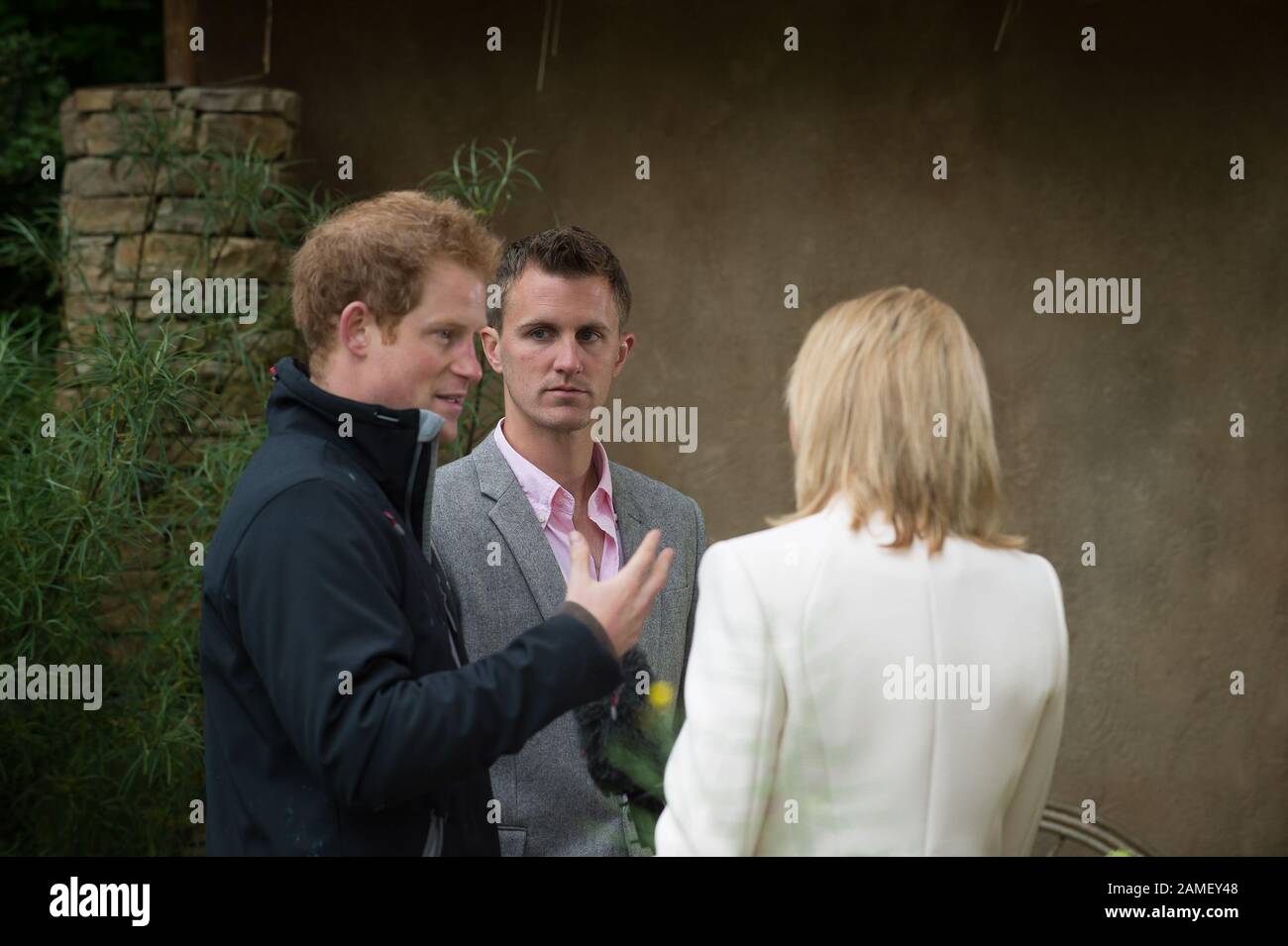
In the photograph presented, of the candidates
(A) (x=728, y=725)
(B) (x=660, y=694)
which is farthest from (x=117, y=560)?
(A) (x=728, y=725)

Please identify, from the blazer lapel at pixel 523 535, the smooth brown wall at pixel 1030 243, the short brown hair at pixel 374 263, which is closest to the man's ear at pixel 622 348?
the blazer lapel at pixel 523 535

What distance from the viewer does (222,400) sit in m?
4.07

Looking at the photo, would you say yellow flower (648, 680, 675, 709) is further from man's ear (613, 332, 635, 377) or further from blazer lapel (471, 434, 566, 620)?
man's ear (613, 332, 635, 377)

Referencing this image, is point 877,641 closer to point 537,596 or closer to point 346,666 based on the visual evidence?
point 346,666

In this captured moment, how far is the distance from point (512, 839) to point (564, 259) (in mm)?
1109

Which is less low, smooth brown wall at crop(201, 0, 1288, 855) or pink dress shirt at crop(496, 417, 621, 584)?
smooth brown wall at crop(201, 0, 1288, 855)

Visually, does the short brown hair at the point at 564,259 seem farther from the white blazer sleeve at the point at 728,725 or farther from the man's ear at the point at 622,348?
the white blazer sleeve at the point at 728,725

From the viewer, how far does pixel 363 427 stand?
1.96 meters

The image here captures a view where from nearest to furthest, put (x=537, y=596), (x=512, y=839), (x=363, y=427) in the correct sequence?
(x=363, y=427) → (x=512, y=839) → (x=537, y=596)

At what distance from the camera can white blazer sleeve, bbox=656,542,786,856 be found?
1.67 m

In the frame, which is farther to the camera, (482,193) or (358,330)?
(482,193)

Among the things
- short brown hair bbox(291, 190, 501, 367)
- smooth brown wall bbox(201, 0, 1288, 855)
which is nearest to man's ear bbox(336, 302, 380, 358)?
short brown hair bbox(291, 190, 501, 367)

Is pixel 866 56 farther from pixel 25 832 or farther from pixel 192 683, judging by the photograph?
pixel 25 832

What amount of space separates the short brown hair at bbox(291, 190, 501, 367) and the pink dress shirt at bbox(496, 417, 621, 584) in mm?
731
